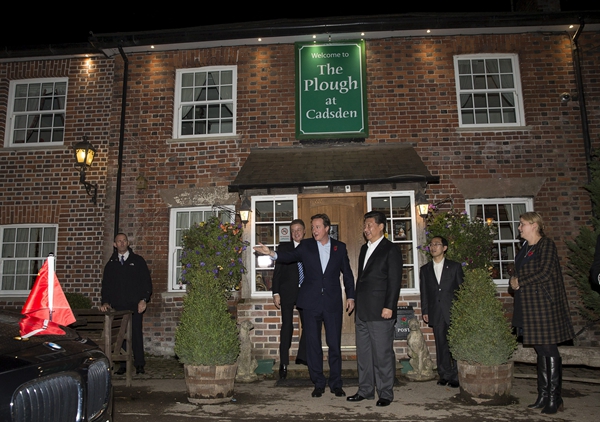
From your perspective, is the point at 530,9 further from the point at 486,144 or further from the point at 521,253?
the point at 521,253

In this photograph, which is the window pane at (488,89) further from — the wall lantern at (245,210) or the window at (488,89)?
the wall lantern at (245,210)

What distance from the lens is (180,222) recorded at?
932 centimetres

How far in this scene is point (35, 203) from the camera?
9578 millimetres

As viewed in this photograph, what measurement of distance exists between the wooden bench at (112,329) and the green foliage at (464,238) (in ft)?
15.4

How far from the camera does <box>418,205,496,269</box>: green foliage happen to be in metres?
7.45

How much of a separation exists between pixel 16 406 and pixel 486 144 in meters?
8.52

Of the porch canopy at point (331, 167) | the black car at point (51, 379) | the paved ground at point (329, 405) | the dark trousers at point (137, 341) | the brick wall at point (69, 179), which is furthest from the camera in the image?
the brick wall at point (69, 179)

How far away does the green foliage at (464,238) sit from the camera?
745 cm

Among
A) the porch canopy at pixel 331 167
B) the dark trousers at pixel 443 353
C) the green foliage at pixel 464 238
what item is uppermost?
the porch canopy at pixel 331 167

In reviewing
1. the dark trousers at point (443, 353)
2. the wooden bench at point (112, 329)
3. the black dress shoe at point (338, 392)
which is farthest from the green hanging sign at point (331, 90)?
the black dress shoe at point (338, 392)

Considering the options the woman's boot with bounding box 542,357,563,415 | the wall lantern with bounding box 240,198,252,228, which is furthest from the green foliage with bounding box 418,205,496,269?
the wall lantern with bounding box 240,198,252,228

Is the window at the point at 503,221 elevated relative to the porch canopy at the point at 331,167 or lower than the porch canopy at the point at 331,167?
lower

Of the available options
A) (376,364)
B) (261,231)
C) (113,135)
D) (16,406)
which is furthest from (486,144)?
(16,406)

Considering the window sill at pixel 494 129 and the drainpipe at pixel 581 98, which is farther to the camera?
the window sill at pixel 494 129
